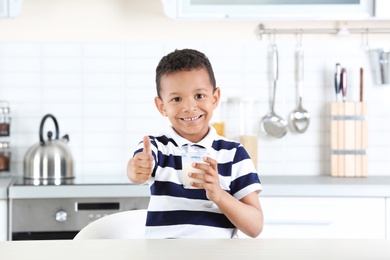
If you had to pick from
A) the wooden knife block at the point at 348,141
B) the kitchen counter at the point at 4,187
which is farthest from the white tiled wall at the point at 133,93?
the kitchen counter at the point at 4,187

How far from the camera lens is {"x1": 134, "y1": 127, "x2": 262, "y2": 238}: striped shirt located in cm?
189

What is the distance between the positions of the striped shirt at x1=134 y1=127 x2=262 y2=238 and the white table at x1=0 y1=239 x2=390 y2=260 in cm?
28

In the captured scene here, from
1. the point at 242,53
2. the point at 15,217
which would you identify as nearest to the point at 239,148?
the point at 15,217

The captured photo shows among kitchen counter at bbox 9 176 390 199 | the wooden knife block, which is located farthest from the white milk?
the wooden knife block

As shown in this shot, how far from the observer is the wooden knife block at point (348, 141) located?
3.52 metres

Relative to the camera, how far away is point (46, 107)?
11.9 feet


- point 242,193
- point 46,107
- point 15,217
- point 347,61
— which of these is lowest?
point 15,217

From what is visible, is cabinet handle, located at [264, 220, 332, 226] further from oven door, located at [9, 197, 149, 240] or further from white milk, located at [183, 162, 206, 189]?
white milk, located at [183, 162, 206, 189]

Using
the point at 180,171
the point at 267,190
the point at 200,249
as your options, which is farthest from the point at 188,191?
the point at 267,190

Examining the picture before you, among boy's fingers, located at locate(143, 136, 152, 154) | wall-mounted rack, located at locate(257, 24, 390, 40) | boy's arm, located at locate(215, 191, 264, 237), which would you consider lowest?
boy's arm, located at locate(215, 191, 264, 237)

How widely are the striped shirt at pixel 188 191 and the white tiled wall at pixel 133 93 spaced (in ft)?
5.46

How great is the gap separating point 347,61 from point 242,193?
191 centimetres

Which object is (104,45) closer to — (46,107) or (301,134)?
(46,107)

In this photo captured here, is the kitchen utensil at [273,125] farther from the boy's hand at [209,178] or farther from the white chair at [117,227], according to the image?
the boy's hand at [209,178]
